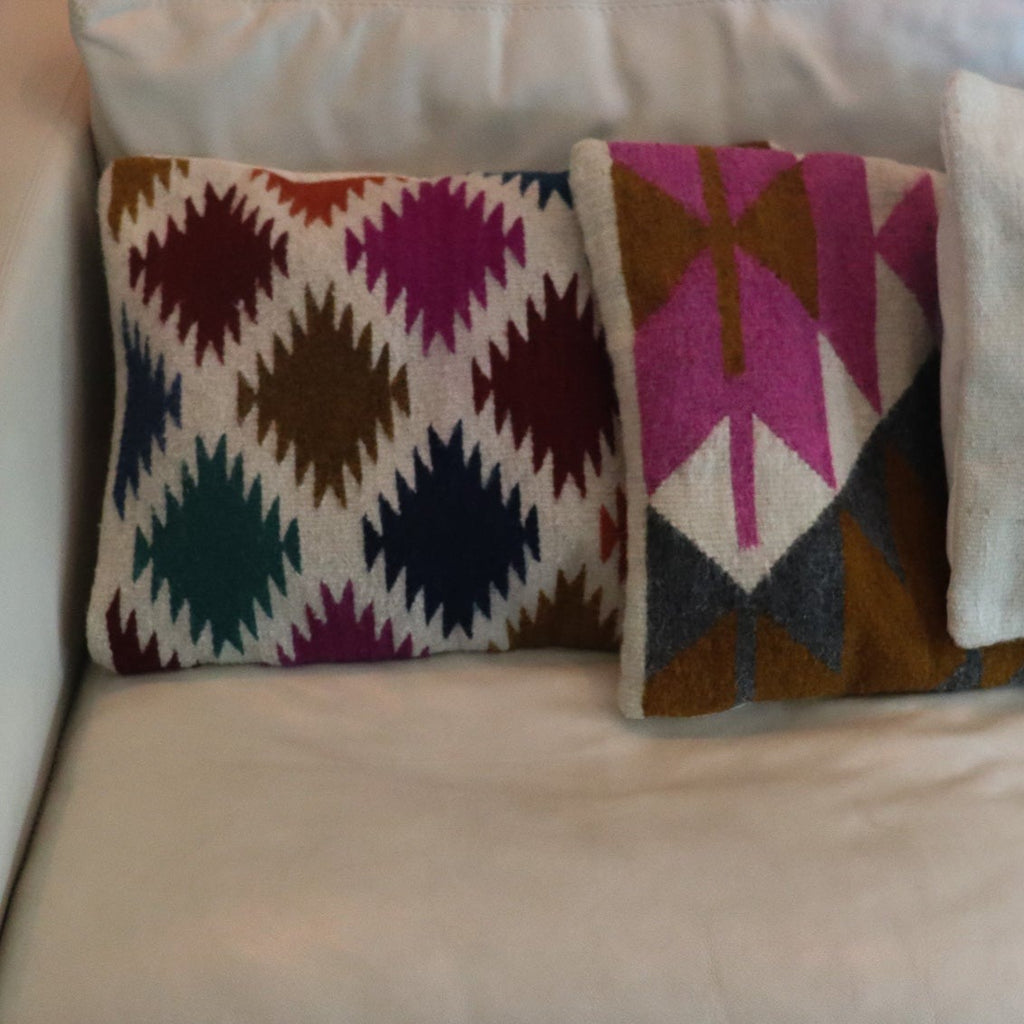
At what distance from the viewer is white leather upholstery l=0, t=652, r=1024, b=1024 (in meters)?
0.61

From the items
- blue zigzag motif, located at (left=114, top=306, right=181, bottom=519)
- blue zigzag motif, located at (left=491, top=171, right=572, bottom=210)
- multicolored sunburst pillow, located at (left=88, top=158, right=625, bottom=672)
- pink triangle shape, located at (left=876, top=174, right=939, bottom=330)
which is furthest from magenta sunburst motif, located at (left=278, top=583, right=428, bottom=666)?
pink triangle shape, located at (left=876, top=174, right=939, bottom=330)

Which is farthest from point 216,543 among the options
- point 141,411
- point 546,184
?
point 546,184

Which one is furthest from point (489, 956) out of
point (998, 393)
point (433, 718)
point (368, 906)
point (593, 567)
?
point (998, 393)

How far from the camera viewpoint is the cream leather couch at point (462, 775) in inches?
24.2

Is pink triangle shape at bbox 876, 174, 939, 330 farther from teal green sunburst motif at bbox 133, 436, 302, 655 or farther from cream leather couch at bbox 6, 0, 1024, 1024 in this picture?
teal green sunburst motif at bbox 133, 436, 302, 655

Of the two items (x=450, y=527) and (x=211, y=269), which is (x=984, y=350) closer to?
(x=450, y=527)

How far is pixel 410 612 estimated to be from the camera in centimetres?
79

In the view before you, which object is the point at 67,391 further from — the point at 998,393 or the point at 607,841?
the point at 998,393

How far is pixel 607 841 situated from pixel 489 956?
4.3 inches

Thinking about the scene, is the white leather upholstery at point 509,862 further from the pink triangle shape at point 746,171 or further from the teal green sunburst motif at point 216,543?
the pink triangle shape at point 746,171

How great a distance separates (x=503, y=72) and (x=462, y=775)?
1.88ft

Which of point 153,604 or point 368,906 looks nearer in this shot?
point 368,906

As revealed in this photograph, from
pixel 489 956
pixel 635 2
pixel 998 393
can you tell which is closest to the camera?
pixel 489 956

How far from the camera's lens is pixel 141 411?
791mm
